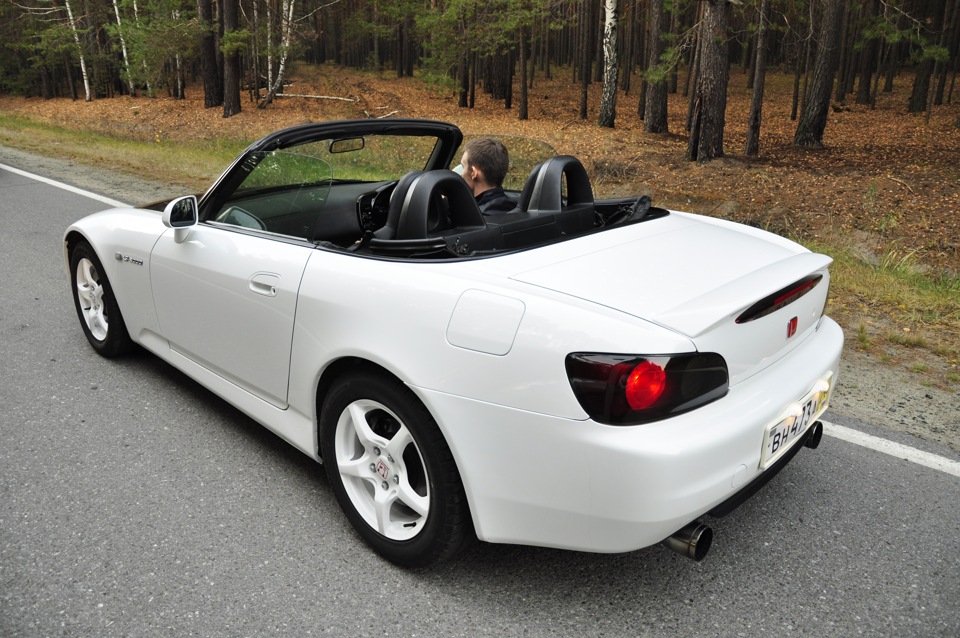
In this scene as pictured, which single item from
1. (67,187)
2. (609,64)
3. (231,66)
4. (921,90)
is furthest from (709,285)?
(921,90)

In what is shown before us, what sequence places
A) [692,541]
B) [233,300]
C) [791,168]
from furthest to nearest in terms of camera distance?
[791,168] < [233,300] < [692,541]

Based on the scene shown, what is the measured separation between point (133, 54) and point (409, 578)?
2839 cm

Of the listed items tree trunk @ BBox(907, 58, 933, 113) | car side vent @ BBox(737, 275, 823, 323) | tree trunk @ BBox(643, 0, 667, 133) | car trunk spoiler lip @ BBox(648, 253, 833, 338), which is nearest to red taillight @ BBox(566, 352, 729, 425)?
car trunk spoiler lip @ BBox(648, 253, 833, 338)

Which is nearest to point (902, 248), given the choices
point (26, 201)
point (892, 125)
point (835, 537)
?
point (835, 537)

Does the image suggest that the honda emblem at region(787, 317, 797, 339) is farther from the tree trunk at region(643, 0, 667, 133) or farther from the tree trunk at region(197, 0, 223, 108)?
the tree trunk at region(197, 0, 223, 108)

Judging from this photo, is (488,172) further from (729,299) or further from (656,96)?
(656,96)

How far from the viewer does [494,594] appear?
240 cm

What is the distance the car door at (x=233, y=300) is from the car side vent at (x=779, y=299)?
5.36 feet

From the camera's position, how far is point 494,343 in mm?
2131

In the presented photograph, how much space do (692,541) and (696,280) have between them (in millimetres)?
849

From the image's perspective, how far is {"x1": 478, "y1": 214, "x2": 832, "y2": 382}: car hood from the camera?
85.3 inches

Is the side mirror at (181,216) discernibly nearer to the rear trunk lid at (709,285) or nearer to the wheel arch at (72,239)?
the wheel arch at (72,239)

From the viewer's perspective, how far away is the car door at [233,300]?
112 inches

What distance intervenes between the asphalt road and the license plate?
47cm
